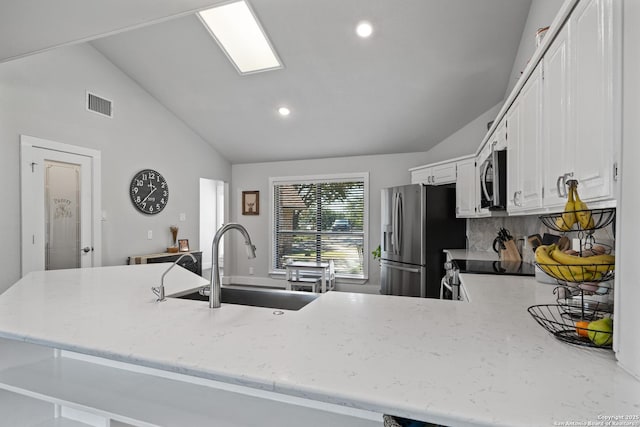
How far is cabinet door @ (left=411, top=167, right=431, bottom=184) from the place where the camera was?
4.64m

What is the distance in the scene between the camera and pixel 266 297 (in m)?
1.96

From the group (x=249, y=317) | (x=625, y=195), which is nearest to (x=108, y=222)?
(x=249, y=317)

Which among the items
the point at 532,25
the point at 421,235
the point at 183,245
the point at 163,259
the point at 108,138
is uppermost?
the point at 532,25

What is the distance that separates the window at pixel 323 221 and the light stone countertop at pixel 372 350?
4.39 m

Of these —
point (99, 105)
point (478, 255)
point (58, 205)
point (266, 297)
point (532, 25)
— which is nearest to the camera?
point (266, 297)

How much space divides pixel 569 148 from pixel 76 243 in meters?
4.55

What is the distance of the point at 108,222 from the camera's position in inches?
167

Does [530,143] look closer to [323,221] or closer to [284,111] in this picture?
[284,111]

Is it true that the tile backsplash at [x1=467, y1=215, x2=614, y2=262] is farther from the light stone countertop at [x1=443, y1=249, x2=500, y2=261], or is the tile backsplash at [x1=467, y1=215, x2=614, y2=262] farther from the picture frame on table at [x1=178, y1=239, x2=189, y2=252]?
the picture frame on table at [x1=178, y1=239, x2=189, y2=252]

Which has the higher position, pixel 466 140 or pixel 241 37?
pixel 241 37

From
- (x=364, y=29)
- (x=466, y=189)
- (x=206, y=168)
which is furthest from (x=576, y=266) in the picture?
(x=206, y=168)

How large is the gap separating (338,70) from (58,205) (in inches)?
135

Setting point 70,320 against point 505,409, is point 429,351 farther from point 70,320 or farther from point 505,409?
point 70,320

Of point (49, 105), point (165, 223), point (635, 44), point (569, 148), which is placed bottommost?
point (165, 223)
